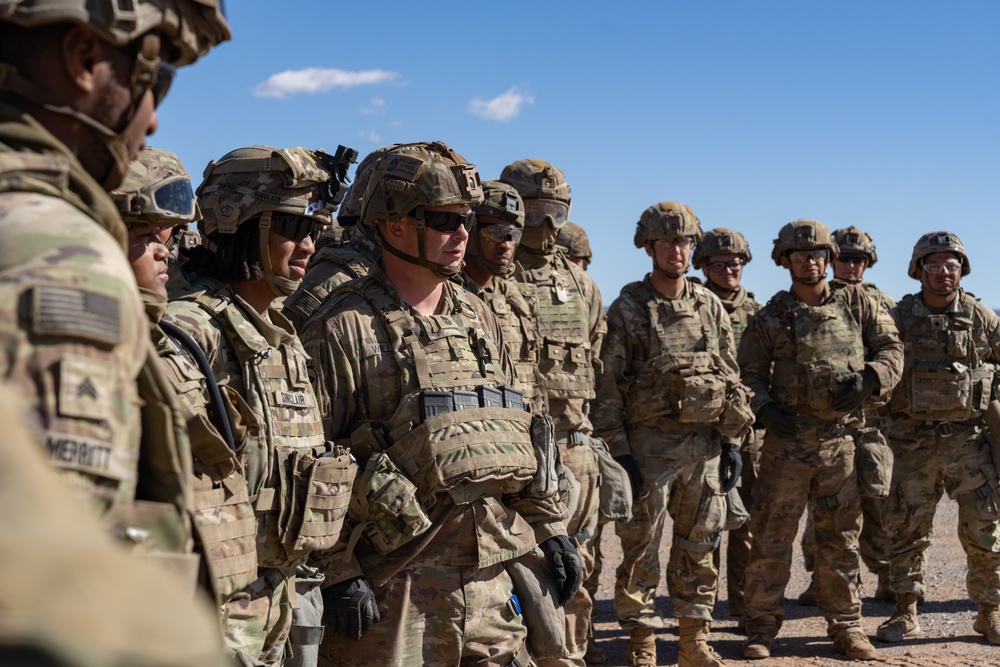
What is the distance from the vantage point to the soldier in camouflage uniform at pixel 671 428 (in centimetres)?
878

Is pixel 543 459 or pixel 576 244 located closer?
pixel 543 459

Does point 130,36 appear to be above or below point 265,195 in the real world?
below

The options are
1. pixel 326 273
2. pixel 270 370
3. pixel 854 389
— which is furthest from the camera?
pixel 854 389

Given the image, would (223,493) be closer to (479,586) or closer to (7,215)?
(479,586)

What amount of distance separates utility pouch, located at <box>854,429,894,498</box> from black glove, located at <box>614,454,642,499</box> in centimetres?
206

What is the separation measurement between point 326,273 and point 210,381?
10.9 feet

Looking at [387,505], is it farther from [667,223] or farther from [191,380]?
[667,223]

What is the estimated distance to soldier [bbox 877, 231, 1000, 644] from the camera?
Result: 996 cm

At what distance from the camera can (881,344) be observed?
9633mm

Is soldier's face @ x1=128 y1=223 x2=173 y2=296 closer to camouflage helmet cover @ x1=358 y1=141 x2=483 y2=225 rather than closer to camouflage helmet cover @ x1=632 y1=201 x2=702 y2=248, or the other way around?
camouflage helmet cover @ x1=358 y1=141 x2=483 y2=225

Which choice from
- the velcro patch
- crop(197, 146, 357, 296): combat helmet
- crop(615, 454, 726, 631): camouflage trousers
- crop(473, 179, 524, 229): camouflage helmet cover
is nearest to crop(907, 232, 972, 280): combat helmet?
crop(615, 454, 726, 631): camouflage trousers

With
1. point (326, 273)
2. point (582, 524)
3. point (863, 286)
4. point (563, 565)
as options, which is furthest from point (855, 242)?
point (563, 565)

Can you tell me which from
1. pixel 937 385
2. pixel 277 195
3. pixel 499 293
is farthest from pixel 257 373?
pixel 937 385

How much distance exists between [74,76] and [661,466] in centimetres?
732
